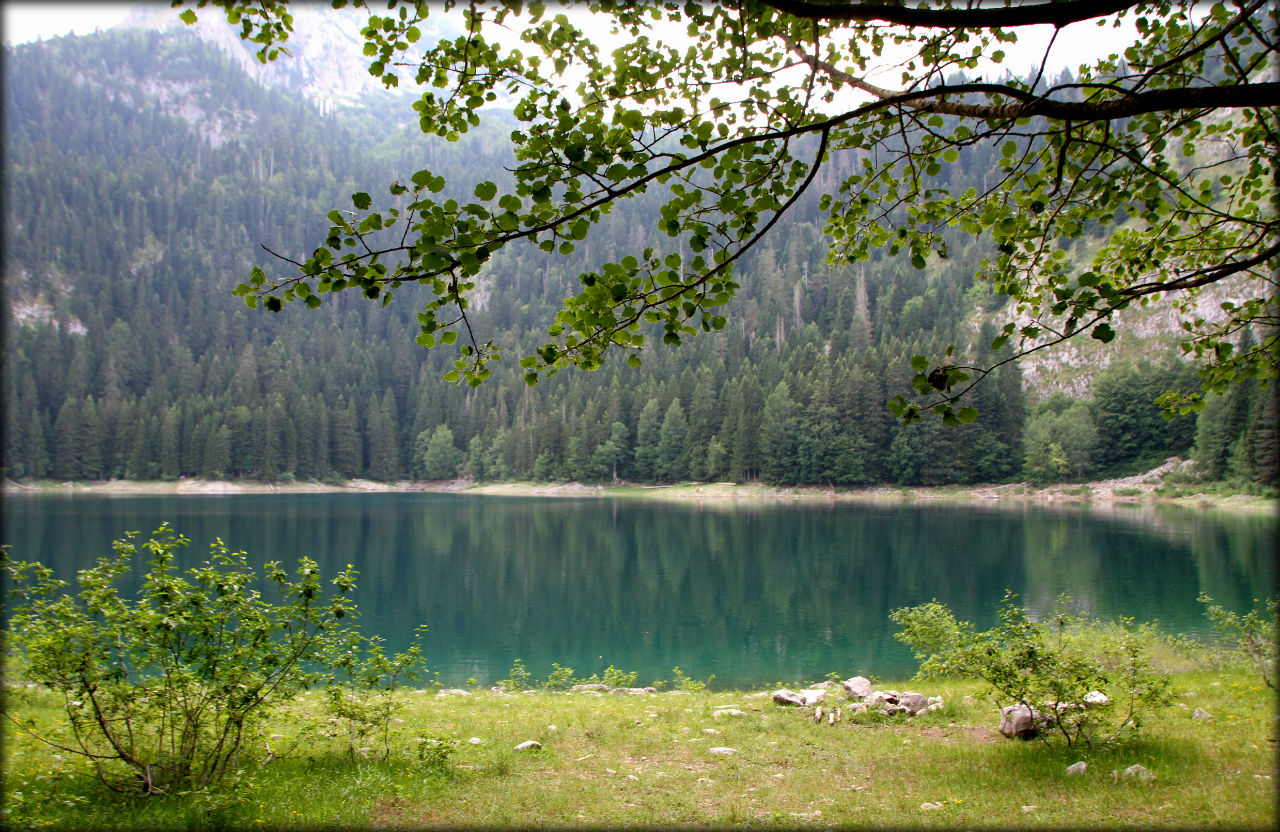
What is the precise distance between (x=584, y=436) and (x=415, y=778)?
101 meters

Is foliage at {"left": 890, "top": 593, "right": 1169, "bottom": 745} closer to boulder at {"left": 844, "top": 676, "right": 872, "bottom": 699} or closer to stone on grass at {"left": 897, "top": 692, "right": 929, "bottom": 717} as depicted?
stone on grass at {"left": 897, "top": 692, "right": 929, "bottom": 717}

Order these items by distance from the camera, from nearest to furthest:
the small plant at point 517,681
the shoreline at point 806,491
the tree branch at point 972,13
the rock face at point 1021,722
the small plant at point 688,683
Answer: the tree branch at point 972,13
the rock face at point 1021,722
the small plant at point 688,683
the small plant at point 517,681
the shoreline at point 806,491

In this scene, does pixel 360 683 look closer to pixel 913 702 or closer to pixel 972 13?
pixel 972 13

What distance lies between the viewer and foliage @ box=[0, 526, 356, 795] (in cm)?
580

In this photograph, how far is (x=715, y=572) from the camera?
3416 centimetres

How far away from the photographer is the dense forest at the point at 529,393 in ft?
279

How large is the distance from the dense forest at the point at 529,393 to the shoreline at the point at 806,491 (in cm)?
211

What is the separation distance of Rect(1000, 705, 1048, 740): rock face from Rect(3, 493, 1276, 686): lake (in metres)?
8.72

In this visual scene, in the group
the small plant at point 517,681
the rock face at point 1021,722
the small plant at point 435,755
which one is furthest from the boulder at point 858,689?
the small plant at point 435,755

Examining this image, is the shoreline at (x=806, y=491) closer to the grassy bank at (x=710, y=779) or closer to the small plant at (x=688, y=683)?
the small plant at (x=688, y=683)

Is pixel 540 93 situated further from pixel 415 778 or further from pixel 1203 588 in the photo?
pixel 1203 588

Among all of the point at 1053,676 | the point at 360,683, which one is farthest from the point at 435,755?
the point at 1053,676

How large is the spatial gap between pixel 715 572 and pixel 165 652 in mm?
29671

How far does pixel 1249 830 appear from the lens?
5.27m
